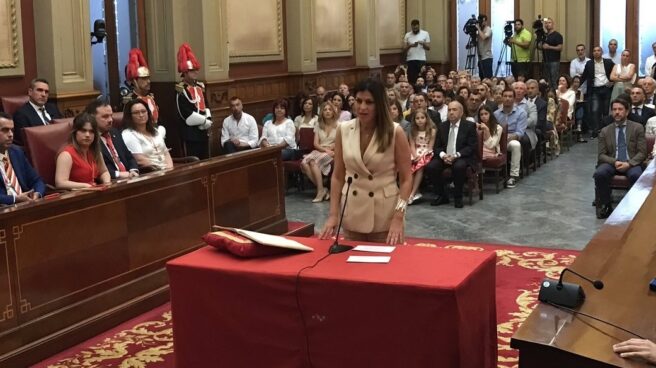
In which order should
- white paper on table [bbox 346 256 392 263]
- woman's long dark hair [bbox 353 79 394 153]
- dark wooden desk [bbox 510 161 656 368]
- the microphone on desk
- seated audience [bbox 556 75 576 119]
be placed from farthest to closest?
seated audience [bbox 556 75 576 119]
woman's long dark hair [bbox 353 79 394 153]
white paper on table [bbox 346 256 392 263]
the microphone on desk
dark wooden desk [bbox 510 161 656 368]

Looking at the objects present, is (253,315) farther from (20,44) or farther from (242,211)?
(20,44)

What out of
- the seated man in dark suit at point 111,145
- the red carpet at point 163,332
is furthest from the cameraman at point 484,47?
the seated man in dark suit at point 111,145

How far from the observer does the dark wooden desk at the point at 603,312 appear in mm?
2561

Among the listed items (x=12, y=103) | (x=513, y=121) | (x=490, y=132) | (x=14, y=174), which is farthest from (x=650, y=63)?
(x=14, y=174)

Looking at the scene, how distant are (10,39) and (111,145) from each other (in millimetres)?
1992

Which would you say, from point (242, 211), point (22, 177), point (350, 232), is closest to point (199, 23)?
point (242, 211)

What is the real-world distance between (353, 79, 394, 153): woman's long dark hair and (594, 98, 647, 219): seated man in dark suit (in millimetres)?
4650

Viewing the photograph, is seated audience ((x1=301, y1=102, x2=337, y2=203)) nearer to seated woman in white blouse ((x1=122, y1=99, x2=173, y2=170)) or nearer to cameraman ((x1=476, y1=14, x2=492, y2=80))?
seated woman in white blouse ((x1=122, y1=99, x2=173, y2=170))

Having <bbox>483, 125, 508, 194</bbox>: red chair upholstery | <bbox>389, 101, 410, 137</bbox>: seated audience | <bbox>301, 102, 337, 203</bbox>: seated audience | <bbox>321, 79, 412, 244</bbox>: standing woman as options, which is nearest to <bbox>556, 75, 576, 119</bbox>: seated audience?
<bbox>483, 125, 508, 194</bbox>: red chair upholstery

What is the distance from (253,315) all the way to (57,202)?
192 centimetres

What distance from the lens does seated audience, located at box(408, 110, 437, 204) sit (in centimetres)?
912

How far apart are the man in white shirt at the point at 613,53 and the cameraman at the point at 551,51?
915mm

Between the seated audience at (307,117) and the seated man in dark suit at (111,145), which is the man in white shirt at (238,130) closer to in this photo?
the seated audience at (307,117)

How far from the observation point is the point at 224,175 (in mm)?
6555
